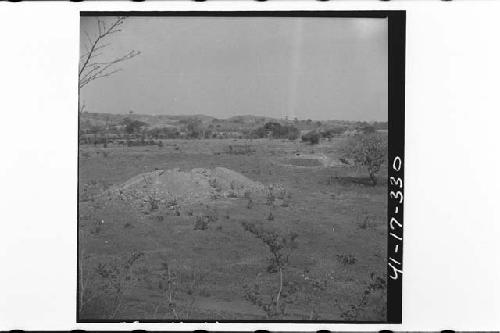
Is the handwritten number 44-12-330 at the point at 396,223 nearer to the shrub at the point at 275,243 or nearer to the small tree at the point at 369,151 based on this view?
the small tree at the point at 369,151

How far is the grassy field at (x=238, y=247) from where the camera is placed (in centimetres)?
451

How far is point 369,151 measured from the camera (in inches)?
181

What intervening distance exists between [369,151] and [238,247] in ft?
4.48

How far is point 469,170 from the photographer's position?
14.6ft

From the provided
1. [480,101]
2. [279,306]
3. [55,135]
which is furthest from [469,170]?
[55,135]

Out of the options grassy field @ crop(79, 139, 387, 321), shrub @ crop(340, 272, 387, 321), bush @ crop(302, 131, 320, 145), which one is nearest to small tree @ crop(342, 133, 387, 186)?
grassy field @ crop(79, 139, 387, 321)

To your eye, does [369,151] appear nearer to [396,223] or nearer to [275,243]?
[396,223]

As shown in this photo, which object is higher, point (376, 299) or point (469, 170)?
point (469, 170)

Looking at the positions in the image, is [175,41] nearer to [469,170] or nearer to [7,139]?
[7,139]

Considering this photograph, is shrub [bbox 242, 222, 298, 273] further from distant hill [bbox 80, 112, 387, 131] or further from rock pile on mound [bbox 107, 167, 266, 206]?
distant hill [bbox 80, 112, 387, 131]

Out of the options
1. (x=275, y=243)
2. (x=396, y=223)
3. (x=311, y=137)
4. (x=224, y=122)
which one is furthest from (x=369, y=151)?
(x=224, y=122)

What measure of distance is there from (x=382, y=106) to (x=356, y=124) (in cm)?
26

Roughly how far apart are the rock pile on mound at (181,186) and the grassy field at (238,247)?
55 mm

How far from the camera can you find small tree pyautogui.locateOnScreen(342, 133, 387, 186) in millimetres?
4562
